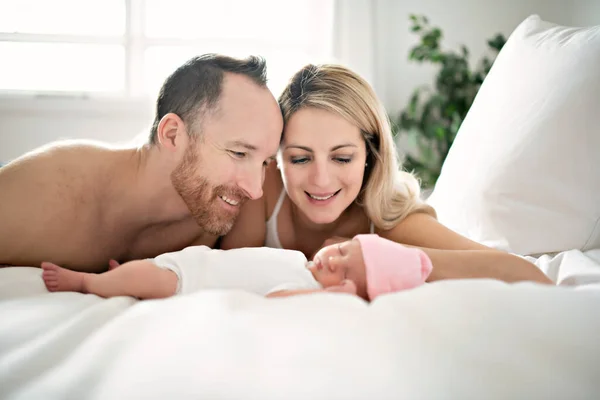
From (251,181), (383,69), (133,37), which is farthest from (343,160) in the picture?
(133,37)

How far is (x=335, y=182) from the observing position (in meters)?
1.65

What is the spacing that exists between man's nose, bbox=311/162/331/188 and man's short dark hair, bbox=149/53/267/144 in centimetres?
29

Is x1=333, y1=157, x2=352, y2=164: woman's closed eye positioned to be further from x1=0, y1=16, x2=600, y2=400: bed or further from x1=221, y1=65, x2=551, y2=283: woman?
x1=0, y1=16, x2=600, y2=400: bed

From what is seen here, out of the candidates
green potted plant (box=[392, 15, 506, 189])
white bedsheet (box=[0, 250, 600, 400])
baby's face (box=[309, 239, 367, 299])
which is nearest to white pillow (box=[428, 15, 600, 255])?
baby's face (box=[309, 239, 367, 299])

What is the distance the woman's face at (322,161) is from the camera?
160cm

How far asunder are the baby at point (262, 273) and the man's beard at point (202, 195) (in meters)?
0.37

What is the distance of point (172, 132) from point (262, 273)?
645 mm

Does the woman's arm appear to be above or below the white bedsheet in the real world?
below

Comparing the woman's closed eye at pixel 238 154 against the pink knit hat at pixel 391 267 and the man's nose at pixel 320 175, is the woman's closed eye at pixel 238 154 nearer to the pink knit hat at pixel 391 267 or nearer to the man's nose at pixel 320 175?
the man's nose at pixel 320 175

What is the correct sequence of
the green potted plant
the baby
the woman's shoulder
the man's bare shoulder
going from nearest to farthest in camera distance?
the baby < the man's bare shoulder < the woman's shoulder < the green potted plant

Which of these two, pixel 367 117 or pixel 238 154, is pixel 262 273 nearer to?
pixel 238 154

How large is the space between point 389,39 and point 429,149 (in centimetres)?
91

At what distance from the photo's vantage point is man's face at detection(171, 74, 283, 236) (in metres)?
1.57

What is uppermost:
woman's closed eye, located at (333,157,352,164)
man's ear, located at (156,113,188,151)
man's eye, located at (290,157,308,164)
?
man's ear, located at (156,113,188,151)
